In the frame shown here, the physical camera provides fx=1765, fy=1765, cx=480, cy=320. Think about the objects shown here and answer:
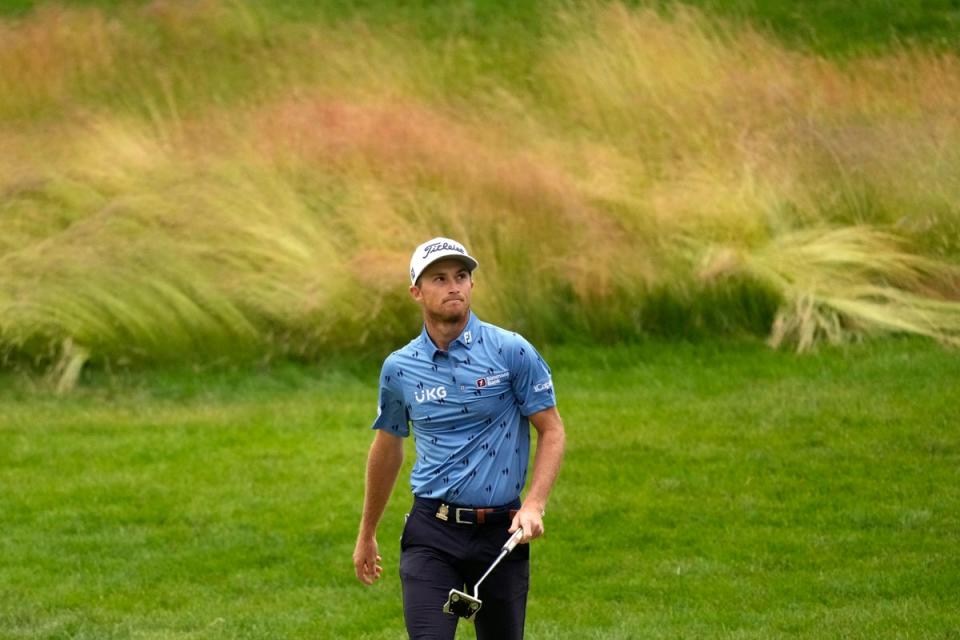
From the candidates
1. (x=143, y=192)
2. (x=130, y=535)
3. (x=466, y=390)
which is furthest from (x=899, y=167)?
(x=466, y=390)

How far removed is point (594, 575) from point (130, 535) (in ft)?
8.69

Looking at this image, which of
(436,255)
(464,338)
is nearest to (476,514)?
(464,338)

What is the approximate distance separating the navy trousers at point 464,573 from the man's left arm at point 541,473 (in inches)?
5.5

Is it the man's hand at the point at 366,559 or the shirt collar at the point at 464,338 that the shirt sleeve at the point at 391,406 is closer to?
the shirt collar at the point at 464,338

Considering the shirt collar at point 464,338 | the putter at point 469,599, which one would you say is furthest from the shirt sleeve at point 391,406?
the putter at point 469,599

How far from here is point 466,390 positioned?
20.4 feet

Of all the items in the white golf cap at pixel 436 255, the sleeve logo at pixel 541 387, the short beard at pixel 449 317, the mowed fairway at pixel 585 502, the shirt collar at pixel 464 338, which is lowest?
the mowed fairway at pixel 585 502

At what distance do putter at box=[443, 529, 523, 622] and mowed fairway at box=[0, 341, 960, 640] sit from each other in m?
2.21

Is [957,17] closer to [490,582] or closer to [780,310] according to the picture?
[780,310]

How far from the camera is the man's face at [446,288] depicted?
20.2 ft

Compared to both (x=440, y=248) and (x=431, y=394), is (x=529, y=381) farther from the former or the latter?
(x=440, y=248)

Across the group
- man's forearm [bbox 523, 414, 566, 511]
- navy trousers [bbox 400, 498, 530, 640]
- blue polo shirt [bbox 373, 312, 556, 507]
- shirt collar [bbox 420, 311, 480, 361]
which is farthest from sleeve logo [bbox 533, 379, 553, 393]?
navy trousers [bbox 400, 498, 530, 640]

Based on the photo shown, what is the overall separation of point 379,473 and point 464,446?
1.49ft

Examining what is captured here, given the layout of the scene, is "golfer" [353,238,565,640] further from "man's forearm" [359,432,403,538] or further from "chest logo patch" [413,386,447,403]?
"man's forearm" [359,432,403,538]
